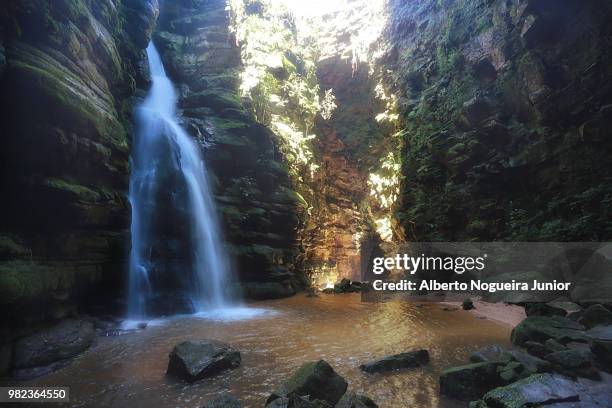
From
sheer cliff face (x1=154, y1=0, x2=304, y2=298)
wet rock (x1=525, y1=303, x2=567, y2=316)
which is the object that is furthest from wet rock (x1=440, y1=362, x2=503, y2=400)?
sheer cliff face (x1=154, y1=0, x2=304, y2=298)

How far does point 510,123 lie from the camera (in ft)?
54.3

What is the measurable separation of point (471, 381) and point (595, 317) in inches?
194

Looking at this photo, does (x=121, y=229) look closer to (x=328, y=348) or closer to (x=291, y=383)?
(x=328, y=348)

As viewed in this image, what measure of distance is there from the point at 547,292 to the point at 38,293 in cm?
1491

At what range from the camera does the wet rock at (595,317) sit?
7.70 meters

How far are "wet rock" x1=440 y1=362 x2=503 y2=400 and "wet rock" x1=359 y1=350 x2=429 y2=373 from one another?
1.19 meters

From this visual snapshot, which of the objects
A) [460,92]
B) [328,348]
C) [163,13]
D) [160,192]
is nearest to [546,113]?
[460,92]

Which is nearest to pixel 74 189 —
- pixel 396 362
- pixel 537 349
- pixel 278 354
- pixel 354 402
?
pixel 278 354

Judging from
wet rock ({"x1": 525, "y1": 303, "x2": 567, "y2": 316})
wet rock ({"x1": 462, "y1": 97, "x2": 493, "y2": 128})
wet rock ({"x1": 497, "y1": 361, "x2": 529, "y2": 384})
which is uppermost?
wet rock ({"x1": 462, "y1": 97, "x2": 493, "y2": 128})

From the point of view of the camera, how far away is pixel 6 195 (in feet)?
26.5

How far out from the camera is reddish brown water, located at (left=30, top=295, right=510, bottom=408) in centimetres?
539

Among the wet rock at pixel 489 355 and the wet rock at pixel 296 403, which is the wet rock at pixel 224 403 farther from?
the wet rock at pixel 489 355

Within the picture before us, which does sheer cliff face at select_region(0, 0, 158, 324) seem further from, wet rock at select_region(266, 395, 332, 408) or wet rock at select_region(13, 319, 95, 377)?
wet rock at select_region(266, 395, 332, 408)

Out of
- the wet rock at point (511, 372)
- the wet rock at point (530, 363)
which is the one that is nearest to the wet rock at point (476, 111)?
the wet rock at point (530, 363)
